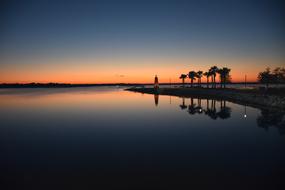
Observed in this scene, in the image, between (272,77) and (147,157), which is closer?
(147,157)

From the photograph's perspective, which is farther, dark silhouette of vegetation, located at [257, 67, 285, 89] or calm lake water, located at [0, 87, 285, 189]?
dark silhouette of vegetation, located at [257, 67, 285, 89]

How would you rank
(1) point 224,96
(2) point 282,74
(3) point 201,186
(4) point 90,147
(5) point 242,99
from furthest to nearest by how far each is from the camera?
1. (2) point 282,74
2. (1) point 224,96
3. (5) point 242,99
4. (4) point 90,147
5. (3) point 201,186

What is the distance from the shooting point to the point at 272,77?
247ft

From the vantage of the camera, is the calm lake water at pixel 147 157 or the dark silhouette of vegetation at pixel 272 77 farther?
the dark silhouette of vegetation at pixel 272 77

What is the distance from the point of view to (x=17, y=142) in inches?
812

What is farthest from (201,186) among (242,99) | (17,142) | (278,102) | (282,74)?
(282,74)

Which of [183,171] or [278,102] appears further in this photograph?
[278,102]

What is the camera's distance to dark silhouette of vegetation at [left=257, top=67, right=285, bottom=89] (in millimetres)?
74062

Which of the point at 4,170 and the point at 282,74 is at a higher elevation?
the point at 282,74

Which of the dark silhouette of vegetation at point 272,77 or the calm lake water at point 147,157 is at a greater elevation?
the dark silhouette of vegetation at point 272,77

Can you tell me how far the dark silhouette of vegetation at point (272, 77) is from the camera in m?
74.1

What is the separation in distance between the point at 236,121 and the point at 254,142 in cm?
1129

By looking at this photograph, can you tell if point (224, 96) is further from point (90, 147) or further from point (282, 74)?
point (90, 147)

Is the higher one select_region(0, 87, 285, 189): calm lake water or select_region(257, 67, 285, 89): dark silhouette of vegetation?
select_region(257, 67, 285, 89): dark silhouette of vegetation
